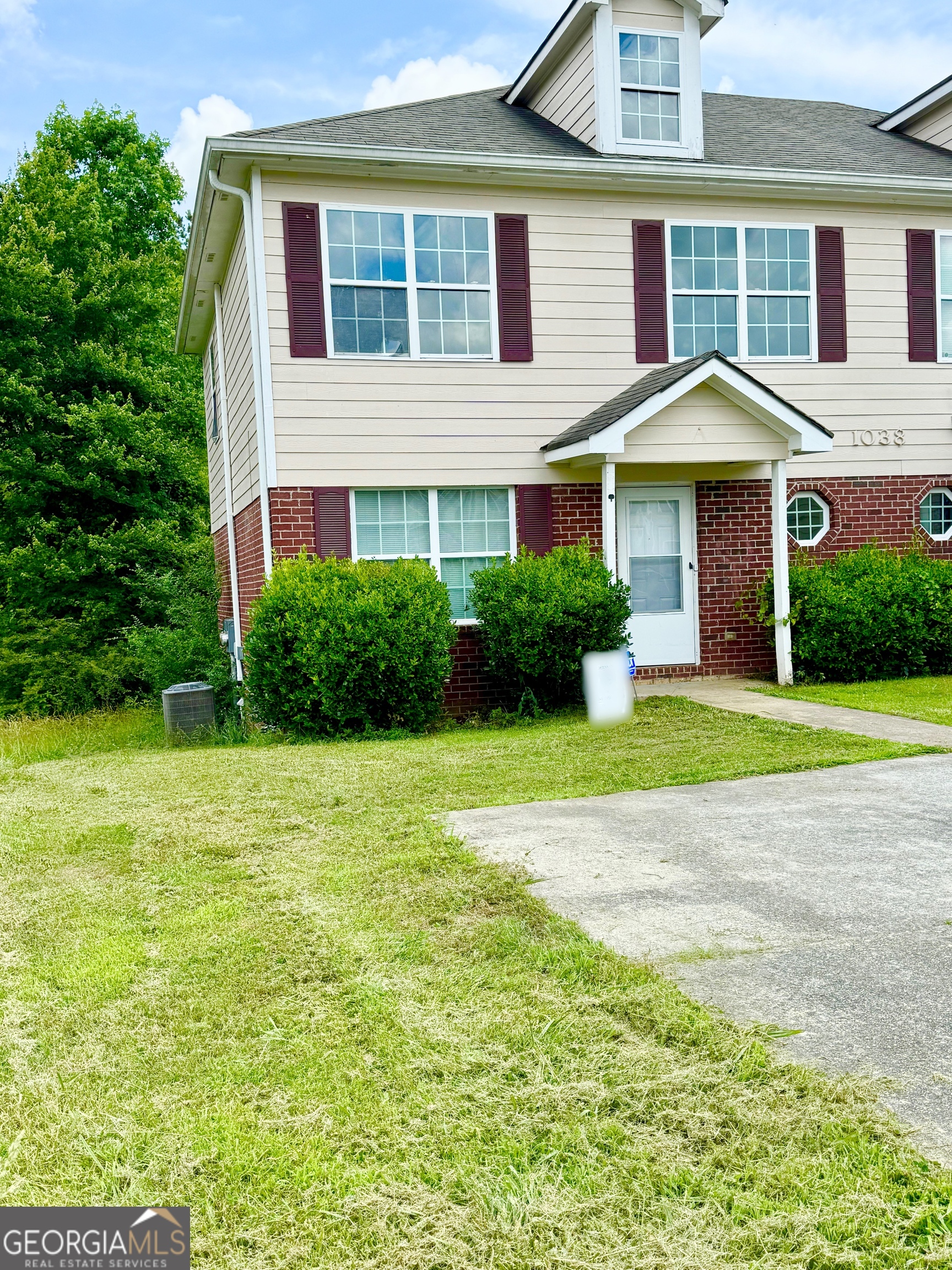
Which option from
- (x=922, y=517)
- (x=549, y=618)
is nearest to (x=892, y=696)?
(x=549, y=618)

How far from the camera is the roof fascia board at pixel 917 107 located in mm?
14484

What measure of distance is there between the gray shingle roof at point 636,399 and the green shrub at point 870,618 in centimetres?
167

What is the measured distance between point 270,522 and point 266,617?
5.33ft

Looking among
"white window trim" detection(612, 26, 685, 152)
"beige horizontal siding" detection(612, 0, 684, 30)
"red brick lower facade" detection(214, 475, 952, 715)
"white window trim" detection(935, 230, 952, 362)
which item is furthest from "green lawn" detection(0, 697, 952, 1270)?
"white window trim" detection(935, 230, 952, 362)

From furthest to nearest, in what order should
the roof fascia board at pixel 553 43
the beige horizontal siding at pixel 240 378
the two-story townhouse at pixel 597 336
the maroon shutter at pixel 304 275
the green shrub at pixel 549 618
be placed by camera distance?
the roof fascia board at pixel 553 43 < the beige horizontal siding at pixel 240 378 < the two-story townhouse at pixel 597 336 < the maroon shutter at pixel 304 275 < the green shrub at pixel 549 618

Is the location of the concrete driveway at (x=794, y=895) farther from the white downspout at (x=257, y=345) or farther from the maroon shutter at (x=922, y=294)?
the maroon shutter at (x=922, y=294)

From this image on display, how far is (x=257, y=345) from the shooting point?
10.7 metres

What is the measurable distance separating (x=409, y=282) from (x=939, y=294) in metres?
6.73

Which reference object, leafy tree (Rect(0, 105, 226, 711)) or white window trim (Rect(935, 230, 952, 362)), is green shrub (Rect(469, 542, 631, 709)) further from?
leafy tree (Rect(0, 105, 226, 711))

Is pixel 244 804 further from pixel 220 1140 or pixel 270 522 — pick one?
pixel 270 522

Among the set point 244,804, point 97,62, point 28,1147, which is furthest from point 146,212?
point 28,1147

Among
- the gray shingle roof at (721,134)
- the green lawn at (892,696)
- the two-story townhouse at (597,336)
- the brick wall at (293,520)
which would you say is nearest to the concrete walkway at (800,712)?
the green lawn at (892,696)

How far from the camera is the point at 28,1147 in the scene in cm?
260

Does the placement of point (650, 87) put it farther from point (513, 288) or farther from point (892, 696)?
point (892, 696)
